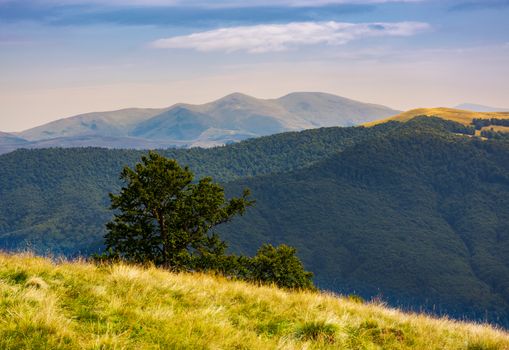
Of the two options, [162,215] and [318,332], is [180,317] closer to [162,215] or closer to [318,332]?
[318,332]

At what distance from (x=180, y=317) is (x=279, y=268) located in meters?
35.5

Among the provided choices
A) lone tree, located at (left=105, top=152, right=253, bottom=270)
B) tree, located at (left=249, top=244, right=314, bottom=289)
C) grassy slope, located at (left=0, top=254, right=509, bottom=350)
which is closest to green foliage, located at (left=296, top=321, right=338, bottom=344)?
grassy slope, located at (left=0, top=254, right=509, bottom=350)

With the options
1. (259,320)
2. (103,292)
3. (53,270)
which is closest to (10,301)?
(103,292)

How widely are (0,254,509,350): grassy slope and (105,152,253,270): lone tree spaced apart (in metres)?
19.7

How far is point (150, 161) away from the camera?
123ft

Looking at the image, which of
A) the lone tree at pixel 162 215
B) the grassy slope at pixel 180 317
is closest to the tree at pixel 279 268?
the lone tree at pixel 162 215

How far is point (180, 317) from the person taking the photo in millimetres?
10039

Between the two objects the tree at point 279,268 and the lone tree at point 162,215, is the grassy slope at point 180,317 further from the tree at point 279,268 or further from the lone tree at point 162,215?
the tree at point 279,268

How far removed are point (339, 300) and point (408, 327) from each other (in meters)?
2.26

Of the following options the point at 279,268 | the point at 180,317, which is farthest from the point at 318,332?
the point at 279,268

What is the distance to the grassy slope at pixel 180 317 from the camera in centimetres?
878

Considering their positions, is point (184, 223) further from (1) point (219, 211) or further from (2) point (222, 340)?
(2) point (222, 340)

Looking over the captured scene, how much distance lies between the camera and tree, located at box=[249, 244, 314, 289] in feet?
143

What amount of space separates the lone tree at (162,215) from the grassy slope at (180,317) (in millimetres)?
19743
